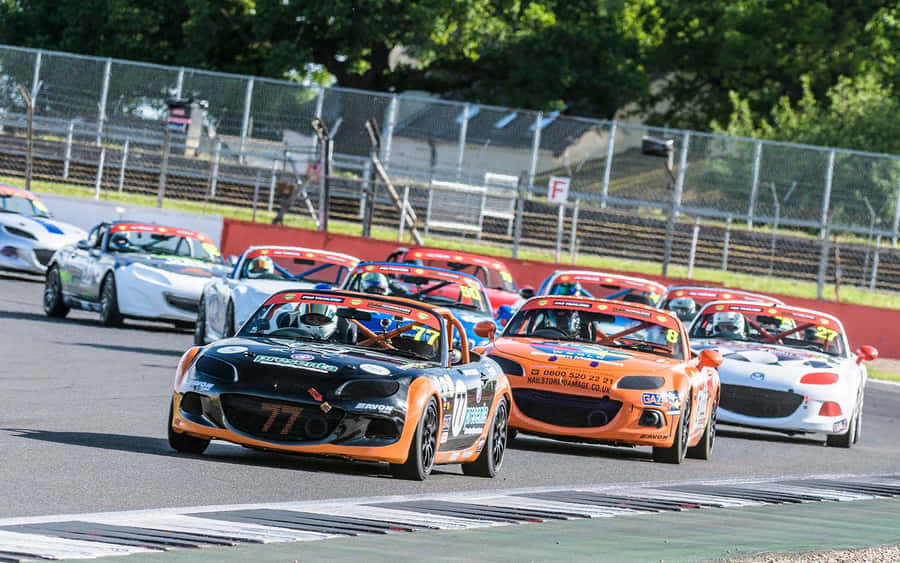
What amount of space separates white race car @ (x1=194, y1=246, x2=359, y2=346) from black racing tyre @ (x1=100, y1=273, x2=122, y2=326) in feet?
6.81

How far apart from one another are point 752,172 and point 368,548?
28.3 m

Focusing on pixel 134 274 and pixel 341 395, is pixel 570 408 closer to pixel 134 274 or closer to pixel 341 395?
pixel 341 395

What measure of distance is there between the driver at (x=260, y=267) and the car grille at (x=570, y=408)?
22.4 ft

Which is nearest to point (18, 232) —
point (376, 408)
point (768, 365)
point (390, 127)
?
point (390, 127)

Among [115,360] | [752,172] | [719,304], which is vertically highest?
[752,172]

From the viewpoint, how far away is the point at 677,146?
115ft

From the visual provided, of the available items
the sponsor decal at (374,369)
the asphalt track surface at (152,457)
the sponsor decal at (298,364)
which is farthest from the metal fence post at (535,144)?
the sponsor decal at (298,364)

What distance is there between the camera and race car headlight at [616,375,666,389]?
12.7m

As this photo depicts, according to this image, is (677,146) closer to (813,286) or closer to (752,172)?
(752,172)

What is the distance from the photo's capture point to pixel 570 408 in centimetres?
1270

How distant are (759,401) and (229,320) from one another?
214 inches

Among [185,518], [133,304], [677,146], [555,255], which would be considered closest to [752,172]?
[677,146]

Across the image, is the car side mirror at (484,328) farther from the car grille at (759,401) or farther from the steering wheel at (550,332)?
the car grille at (759,401)

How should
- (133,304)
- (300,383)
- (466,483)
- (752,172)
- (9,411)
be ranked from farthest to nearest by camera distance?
(752,172) → (133,304) → (9,411) → (466,483) → (300,383)
